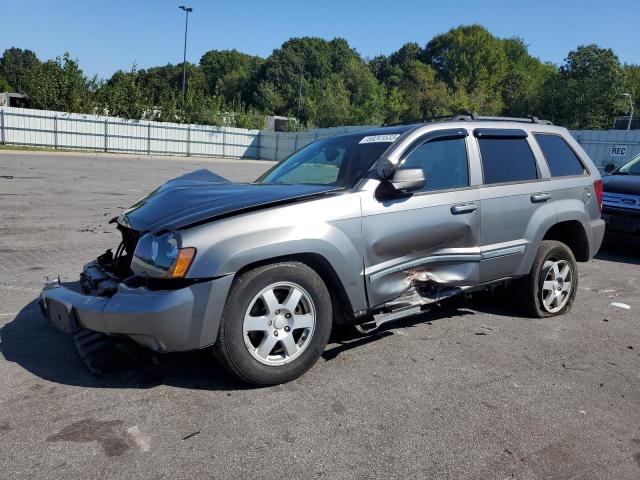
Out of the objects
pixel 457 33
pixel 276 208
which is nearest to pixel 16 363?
pixel 276 208

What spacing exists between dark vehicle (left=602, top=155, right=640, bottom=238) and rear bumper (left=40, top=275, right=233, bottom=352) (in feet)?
22.9

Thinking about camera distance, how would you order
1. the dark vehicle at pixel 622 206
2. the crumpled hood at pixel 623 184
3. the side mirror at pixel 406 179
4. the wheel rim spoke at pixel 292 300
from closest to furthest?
the wheel rim spoke at pixel 292 300 → the side mirror at pixel 406 179 → the dark vehicle at pixel 622 206 → the crumpled hood at pixel 623 184

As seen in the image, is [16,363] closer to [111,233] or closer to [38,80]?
[111,233]

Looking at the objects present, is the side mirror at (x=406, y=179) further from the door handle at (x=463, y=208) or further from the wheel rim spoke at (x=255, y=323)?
the wheel rim spoke at (x=255, y=323)

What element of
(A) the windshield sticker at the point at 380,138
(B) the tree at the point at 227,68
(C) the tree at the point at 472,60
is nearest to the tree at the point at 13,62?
(B) the tree at the point at 227,68

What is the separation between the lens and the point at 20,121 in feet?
114

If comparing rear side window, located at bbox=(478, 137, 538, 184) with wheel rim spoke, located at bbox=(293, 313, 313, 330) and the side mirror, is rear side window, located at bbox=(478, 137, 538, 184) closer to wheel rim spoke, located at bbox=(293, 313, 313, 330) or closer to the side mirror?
the side mirror

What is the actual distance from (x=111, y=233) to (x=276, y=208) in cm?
564

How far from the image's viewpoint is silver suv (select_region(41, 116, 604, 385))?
3178 millimetres

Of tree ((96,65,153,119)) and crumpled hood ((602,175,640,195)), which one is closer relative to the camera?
crumpled hood ((602,175,640,195))

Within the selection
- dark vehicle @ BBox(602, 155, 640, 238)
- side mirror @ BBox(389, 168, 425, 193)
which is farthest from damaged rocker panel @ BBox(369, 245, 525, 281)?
dark vehicle @ BBox(602, 155, 640, 238)

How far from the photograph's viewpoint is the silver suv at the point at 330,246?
3178 millimetres

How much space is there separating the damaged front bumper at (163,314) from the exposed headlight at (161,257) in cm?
10

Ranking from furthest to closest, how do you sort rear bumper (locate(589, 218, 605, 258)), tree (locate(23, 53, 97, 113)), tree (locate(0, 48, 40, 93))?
tree (locate(0, 48, 40, 93)) < tree (locate(23, 53, 97, 113)) < rear bumper (locate(589, 218, 605, 258))
